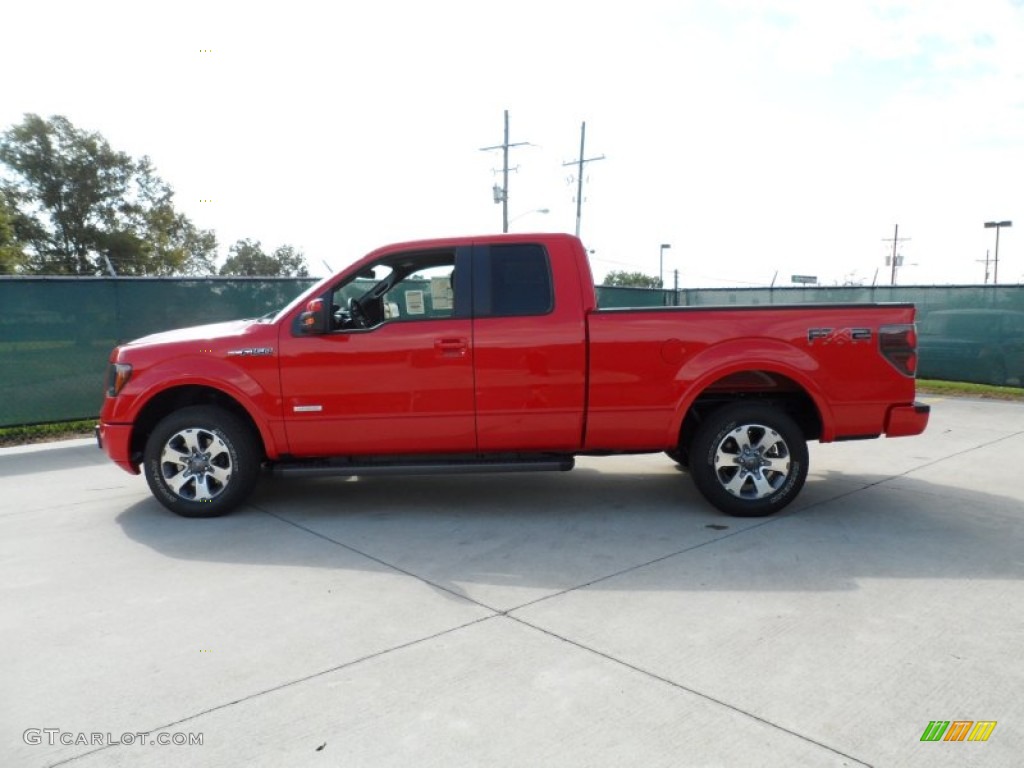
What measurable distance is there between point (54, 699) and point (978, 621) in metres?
4.15

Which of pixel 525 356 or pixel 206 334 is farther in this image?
pixel 206 334

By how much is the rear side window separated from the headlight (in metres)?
2.66

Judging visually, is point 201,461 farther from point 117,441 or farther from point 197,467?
point 117,441

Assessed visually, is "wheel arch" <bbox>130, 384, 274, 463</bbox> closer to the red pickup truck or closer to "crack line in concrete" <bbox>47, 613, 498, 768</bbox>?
the red pickup truck

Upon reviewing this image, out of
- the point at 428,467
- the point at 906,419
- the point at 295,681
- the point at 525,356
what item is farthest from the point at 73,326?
the point at 906,419

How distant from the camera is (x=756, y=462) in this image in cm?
537

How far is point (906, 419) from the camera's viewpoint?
212 inches

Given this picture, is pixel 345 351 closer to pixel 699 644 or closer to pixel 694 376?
pixel 694 376

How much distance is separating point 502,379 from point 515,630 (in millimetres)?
2124

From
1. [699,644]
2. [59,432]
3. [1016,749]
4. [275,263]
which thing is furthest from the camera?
[275,263]

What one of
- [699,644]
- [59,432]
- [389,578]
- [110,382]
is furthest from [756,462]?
[59,432]

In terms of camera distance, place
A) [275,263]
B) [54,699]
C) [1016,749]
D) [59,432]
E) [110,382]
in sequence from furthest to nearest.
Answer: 1. [275,263]
2. [59,432]
3. [110,382]
4. [54,699]
5. [1016,749]

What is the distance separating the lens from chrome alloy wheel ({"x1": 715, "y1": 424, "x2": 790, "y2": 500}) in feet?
17.5

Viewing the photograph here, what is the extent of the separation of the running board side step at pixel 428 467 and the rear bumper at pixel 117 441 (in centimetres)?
113
